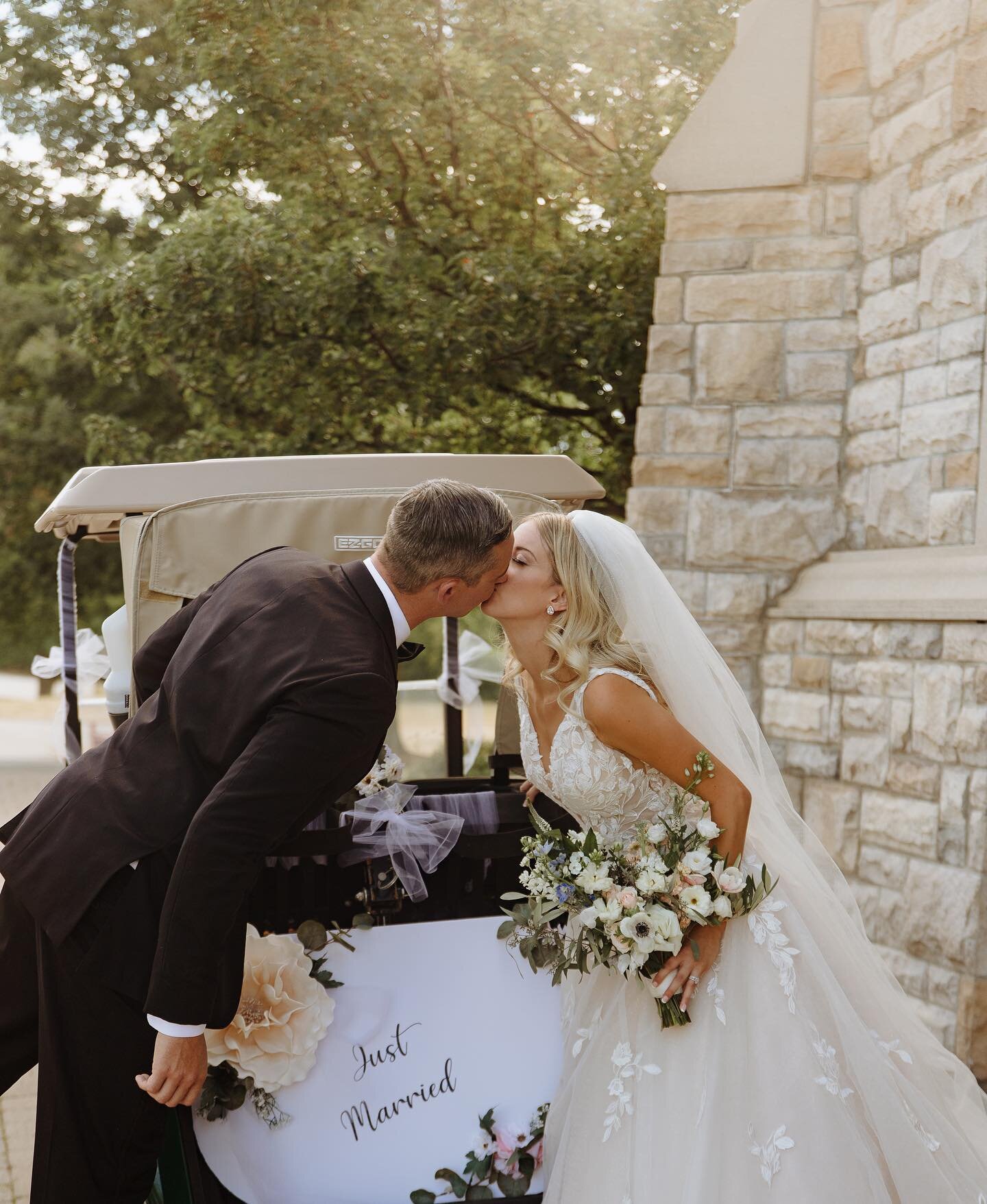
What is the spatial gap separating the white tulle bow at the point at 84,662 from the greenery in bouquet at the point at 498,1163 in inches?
81.8

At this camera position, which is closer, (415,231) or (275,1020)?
(275,1020)

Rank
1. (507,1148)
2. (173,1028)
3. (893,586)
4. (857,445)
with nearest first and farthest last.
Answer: (173,1028) < (507,1148) < (893,586) < (857,445)

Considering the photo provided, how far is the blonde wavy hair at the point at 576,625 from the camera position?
9.63 feet

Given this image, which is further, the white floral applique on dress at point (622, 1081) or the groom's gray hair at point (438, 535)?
the white floral applique on dress at point (622, 1081)

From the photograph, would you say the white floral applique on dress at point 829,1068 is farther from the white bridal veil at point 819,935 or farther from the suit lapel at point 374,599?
the suit lapel at point 374,599

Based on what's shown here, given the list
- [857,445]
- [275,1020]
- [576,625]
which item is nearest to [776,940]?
[576,625]

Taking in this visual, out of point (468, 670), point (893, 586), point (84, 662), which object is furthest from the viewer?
point (893, 586)

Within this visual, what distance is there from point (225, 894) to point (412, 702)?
124 inches

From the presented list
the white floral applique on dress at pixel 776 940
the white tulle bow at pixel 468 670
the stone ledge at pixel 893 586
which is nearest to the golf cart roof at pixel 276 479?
the white tulle bow at pixel 468 670

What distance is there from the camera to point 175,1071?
230 cm

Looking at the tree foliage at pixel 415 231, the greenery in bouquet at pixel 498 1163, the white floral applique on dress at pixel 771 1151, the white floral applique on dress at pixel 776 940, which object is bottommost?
the greenery in bouquet at pixel 498 1163

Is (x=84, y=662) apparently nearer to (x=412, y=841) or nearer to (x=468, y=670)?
(x=468, y=670)

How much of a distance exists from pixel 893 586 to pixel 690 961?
2.67m

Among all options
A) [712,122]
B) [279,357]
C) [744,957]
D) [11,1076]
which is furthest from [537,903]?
[279,357]
